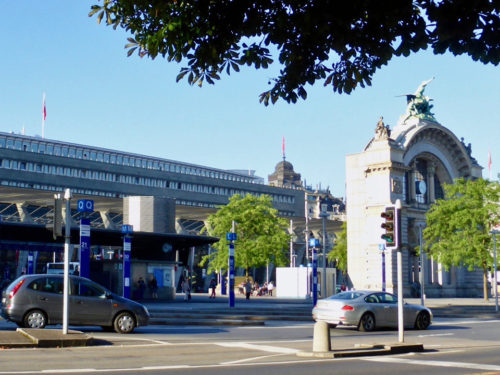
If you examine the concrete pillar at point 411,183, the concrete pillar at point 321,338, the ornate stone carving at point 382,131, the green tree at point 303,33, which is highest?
the ornate stone carving at point 382,131

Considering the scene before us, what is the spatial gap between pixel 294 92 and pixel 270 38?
844 mm

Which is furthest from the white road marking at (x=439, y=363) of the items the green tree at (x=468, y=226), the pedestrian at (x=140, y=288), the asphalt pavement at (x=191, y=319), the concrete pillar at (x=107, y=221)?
the concrete pillar at (x=107, y=221)

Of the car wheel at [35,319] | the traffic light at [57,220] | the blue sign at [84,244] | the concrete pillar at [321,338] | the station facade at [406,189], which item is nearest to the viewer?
the concrete pillar at [321,338]

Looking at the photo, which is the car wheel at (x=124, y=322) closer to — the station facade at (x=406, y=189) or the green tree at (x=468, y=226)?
the green tree at (x=468, y=226)

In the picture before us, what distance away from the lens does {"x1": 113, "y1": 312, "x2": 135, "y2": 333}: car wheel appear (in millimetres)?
21453

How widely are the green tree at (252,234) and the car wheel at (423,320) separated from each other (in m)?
40.3

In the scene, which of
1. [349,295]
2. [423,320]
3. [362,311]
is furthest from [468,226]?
[362,311]

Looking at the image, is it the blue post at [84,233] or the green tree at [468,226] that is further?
the green tree at [468,226]

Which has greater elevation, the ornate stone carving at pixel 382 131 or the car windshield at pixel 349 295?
the ornate stone carving at pixel 382 131

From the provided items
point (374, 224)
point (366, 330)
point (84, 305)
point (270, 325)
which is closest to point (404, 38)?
point (84, 305)

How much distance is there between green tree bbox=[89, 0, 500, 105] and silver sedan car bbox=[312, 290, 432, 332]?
53.8 ft

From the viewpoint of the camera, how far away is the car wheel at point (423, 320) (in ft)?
86.0

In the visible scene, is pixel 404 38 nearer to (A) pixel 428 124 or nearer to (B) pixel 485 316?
(B) pixel 485 316

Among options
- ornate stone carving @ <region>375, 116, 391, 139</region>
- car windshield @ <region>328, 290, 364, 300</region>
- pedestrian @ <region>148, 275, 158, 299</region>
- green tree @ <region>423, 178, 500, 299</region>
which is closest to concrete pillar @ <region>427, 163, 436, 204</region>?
ornate stone carving @ <region>375, 116, 391, 139</region>
